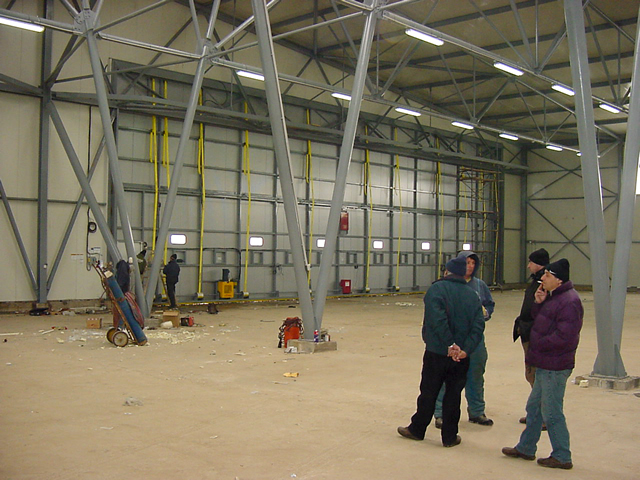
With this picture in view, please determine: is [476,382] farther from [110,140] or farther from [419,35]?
[110,140]

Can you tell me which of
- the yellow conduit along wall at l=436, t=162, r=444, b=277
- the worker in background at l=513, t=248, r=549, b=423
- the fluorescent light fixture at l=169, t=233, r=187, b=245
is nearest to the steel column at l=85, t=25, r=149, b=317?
the fluorescent light fixture at l=169, t=233, r=187, b=245

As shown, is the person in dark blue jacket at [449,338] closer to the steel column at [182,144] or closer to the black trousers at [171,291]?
the steel column at [182,144]

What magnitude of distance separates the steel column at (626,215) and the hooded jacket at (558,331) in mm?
4163

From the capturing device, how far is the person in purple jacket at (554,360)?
550cm

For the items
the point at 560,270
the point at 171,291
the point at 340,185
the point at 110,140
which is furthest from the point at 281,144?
the point at 171,291

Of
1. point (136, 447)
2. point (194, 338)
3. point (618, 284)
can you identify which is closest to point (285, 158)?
point (194, 338)

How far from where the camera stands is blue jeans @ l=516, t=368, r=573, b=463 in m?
5.49

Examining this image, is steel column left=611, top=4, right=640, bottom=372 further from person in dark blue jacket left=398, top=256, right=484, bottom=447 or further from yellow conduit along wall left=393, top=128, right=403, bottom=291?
yellow conduit along wall left=393, top=128, right=403, bottom=291

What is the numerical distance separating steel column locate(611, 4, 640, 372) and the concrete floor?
4.23 ft

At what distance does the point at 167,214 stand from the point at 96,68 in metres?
3.83

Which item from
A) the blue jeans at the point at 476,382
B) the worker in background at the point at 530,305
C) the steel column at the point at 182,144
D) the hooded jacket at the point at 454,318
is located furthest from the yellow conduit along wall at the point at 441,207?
the hooded jacket at the point at 454,318

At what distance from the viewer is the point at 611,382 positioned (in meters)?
8.95

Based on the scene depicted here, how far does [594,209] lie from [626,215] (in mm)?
624

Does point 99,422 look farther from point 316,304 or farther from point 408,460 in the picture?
point 316,304
